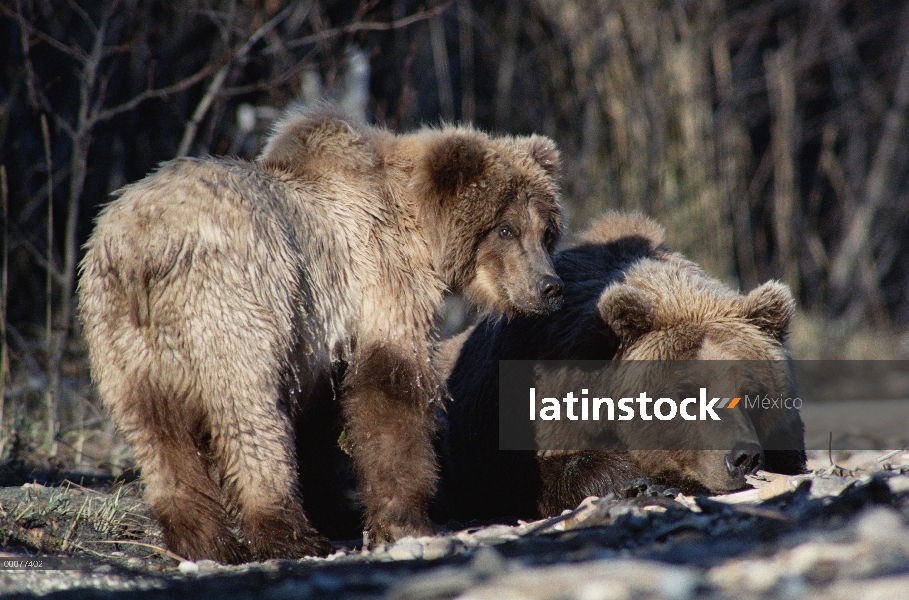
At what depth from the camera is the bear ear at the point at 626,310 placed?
4.58 meters

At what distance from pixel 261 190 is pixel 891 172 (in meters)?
13.3

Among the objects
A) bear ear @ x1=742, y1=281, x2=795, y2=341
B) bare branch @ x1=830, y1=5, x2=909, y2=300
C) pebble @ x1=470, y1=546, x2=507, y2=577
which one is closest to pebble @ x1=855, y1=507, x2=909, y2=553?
pebble @ x1=470, y1=546, x2=507, y2=577

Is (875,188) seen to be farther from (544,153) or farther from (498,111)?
(544,153)

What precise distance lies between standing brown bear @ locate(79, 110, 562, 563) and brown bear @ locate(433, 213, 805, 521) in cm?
51

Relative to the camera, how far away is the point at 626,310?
461 cm

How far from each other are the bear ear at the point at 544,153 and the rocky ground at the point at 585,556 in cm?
159

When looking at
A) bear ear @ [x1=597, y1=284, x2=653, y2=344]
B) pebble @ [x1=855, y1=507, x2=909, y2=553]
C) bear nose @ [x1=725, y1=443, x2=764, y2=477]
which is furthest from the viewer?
bear ear @ [x1=597, y1=284, x2=653, y2=344]

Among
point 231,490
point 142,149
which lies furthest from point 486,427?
point 142,149

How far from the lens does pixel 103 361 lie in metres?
3.55

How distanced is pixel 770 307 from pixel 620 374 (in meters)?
0.84

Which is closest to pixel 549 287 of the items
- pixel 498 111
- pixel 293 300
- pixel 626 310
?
pixel 626 310

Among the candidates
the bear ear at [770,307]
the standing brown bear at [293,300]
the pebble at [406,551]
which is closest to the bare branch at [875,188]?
the bear ear at [770,307]

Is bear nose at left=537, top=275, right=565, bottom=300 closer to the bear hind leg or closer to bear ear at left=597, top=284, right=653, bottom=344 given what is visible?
bear ear at left=597, top=284, right=653, bottom=344

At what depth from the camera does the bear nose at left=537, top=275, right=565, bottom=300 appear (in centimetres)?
416
